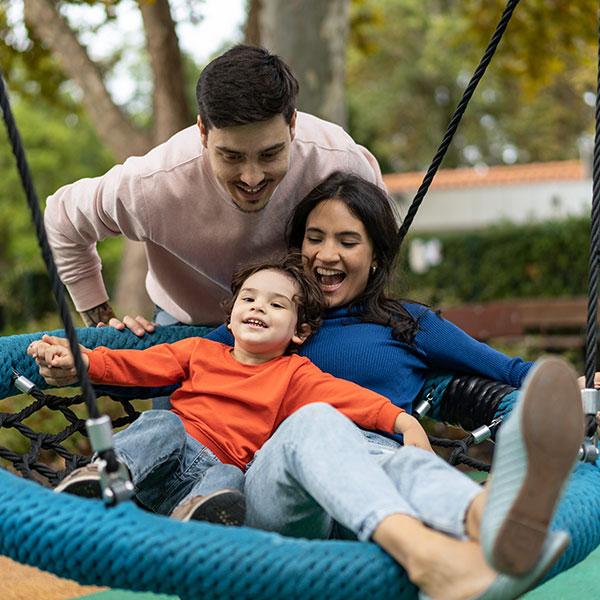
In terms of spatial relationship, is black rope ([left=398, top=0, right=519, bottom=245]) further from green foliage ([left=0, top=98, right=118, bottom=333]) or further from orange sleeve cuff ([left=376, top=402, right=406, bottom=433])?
green foliage ([left=0, top=98, right=118, bottom=333])

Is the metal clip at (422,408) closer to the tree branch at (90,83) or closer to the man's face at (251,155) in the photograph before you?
the man's face at (251,155)

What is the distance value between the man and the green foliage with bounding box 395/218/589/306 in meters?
8.47

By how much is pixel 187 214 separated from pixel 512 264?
10.4 m

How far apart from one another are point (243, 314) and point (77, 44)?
428cm

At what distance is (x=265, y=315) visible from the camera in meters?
1.93

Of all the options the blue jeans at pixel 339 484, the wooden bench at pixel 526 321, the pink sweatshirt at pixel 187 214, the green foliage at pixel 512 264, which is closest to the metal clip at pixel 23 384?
the pink sweatshirt at pixel 187 214

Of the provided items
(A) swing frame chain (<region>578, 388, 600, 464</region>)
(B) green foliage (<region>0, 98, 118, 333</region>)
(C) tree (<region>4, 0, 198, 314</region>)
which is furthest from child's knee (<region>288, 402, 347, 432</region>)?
(B) green foliage (<region>0, 98, 118, 333</region>)

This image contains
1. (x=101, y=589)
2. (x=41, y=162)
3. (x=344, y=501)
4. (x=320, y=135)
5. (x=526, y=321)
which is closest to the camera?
(x=344, y=501)

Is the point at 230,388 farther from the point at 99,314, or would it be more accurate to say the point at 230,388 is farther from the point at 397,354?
the point at 99,314

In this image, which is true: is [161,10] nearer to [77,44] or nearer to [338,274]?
[77,44]

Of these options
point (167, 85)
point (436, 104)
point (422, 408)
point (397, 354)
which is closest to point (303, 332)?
point (397, 354)

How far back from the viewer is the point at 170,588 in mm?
1227

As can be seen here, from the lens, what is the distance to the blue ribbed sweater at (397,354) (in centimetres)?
204

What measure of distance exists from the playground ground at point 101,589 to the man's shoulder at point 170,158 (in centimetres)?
118
